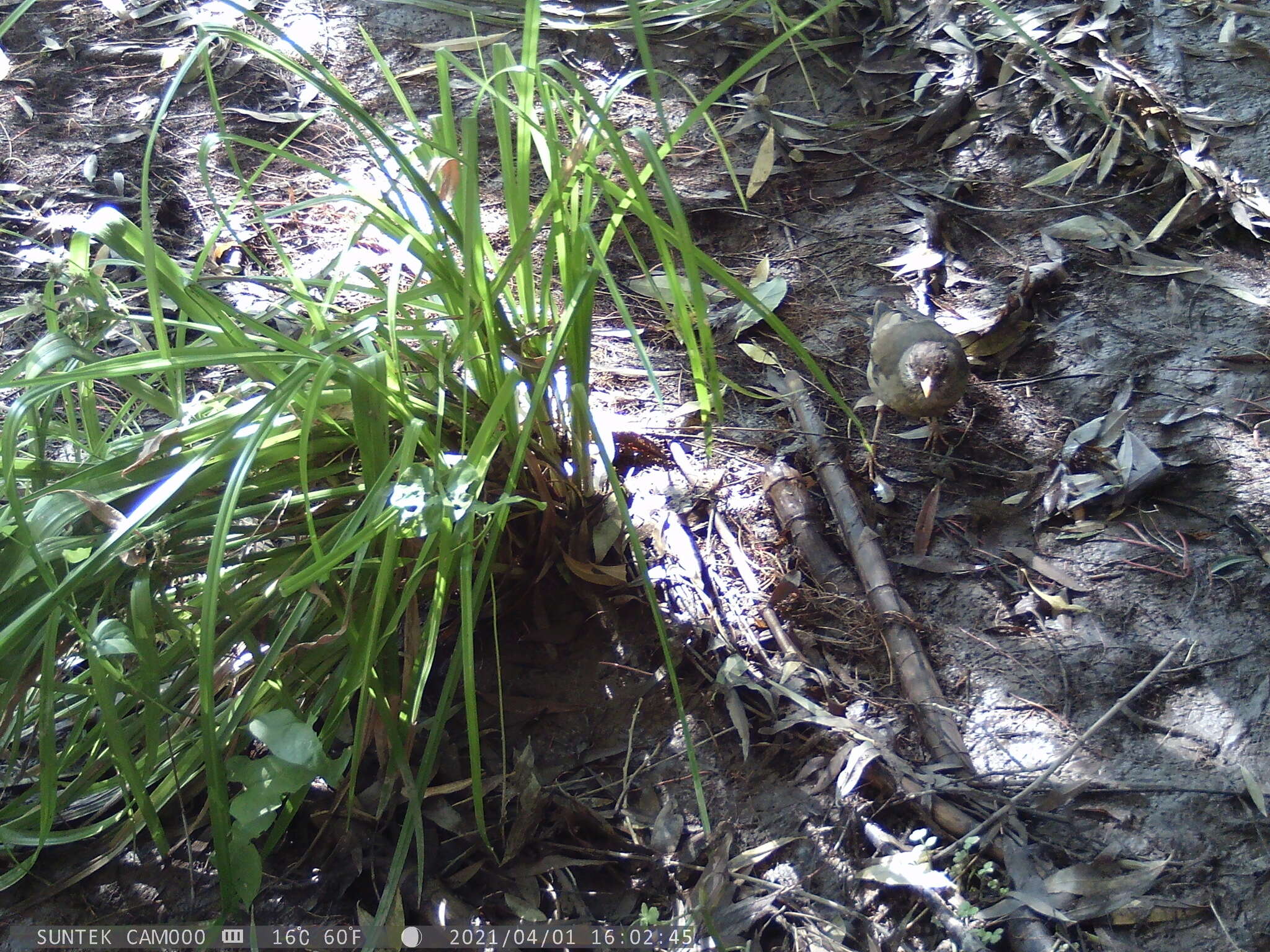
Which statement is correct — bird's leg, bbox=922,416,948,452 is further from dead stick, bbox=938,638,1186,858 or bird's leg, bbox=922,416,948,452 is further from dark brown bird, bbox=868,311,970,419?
dead stick, bbox=938,638,1186,858

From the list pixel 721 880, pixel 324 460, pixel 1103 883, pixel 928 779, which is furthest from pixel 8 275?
pixel 1103 883

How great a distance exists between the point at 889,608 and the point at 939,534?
0.26 m

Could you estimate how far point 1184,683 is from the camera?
1.56 m


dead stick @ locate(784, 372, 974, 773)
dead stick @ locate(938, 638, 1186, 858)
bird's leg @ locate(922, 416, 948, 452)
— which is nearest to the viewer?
dead stick @ locate(938, 638, 1186, 858)

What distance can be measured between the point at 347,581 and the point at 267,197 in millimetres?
1549

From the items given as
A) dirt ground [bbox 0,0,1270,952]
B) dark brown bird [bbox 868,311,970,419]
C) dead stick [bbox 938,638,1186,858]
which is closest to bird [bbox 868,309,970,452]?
dark brown bird [bbox 868,311,970,419]

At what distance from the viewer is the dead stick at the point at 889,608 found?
5.03 ft

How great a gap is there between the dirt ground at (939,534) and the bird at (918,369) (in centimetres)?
12

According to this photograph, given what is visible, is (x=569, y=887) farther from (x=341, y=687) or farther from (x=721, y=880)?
(x=341, y=687)

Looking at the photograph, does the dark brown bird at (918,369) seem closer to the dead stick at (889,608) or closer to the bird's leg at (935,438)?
the bird's leg at (935,438)

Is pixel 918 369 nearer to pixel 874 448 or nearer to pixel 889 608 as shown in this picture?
pixel 874 448

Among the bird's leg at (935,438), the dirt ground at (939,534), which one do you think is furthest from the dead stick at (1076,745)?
the bird's leg at (935,438)

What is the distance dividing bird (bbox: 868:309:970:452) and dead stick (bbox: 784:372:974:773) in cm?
16

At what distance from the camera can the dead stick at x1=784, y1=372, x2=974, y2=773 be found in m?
1.53
